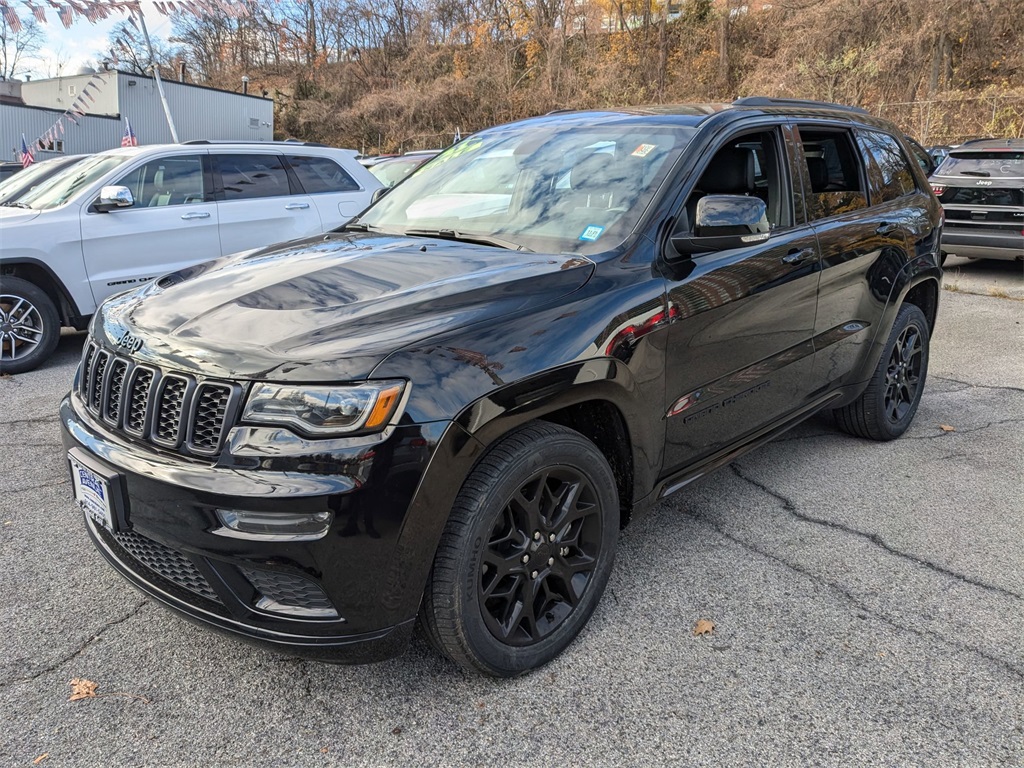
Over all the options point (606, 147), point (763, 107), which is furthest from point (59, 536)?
point (763, 107)

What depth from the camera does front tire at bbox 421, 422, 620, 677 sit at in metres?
2.28

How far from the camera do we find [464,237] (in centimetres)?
320

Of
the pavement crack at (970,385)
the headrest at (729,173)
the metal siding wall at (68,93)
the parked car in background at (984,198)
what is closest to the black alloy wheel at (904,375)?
the pavement crack at (970,385)

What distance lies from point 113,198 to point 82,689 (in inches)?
199

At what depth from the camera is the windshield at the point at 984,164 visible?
10.1m

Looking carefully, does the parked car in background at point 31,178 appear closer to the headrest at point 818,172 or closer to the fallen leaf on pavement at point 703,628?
the headrest at point 818,172

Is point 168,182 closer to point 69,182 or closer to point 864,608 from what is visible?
Result: point 69,182

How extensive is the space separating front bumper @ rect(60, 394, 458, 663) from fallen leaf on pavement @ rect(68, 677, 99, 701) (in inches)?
19.6

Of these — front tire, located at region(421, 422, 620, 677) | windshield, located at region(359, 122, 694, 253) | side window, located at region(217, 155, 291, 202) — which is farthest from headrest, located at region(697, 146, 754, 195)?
side window, located at region(217, 155, 291, 202)

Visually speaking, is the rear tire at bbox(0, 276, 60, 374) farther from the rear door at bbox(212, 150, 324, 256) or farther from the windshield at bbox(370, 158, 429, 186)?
the windshield at bbox(370, 158, 429, 186)

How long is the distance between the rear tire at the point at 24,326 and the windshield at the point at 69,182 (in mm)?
778

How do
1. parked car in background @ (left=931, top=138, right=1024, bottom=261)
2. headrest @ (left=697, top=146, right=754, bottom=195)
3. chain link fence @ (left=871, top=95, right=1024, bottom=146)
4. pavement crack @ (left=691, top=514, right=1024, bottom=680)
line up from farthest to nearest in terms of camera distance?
chain link fence @ (left=871, top=95, right=1024, bottom=146) → parked car in background @ (left=931, top=138, right=1024, bottom=261) → headrest @ (left=697, top=146, right=754, bottom=195) → pavement crack @ (left=691, top=514, right=1024, bottom=680)

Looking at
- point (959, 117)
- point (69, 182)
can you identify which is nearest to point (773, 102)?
point (69, 182)

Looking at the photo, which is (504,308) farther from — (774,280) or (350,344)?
(774,280)
